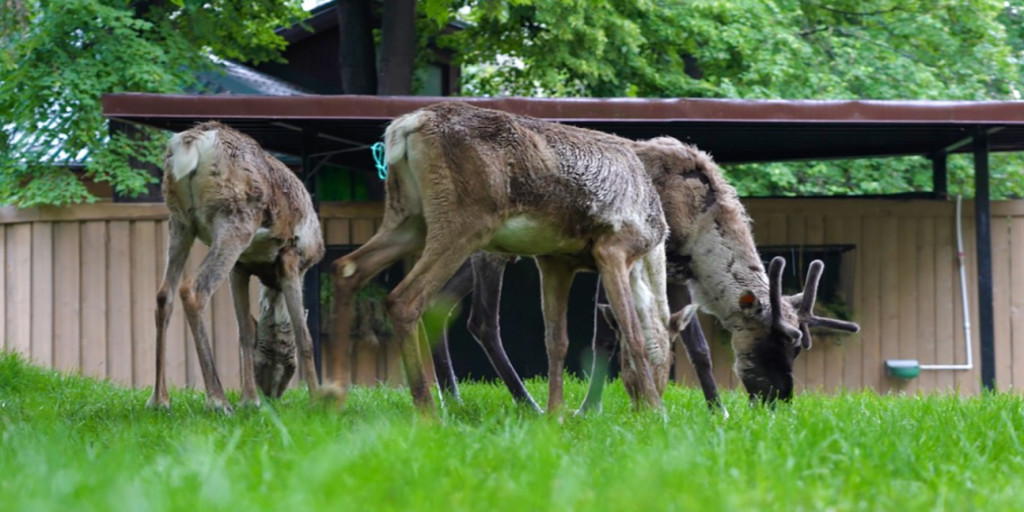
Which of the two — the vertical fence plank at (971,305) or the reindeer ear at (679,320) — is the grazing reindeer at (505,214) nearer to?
the reindeer ear at (679,320)

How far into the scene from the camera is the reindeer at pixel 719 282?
8.56 meters

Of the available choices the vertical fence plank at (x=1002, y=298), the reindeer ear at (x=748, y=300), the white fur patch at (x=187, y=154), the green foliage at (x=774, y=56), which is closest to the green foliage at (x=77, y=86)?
the green foliage at (x=774, y=56)

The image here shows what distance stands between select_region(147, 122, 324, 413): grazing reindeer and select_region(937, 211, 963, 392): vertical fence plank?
25.2ft

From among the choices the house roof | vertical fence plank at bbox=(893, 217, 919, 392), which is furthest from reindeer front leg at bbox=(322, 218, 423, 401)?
the house roof

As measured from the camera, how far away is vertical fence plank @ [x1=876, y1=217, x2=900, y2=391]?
45.3 ft

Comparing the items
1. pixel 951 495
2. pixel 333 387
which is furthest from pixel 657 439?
pixel 333 387

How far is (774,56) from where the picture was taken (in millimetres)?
18266

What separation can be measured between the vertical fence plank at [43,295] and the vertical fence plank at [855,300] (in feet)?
27.8

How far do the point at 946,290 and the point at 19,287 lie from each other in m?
9.99

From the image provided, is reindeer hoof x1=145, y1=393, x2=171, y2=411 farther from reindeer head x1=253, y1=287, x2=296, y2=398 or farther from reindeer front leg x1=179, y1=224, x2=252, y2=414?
reindeer head x1=253, y1=287, x2=296, y2=398

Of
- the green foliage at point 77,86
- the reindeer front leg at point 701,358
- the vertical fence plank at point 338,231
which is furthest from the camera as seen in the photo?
the green foliage at point 77,86

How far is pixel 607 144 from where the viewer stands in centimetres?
750

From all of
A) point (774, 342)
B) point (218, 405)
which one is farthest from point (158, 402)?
point (774, 342)

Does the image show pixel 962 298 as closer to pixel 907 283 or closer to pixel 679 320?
pixel 907 283
